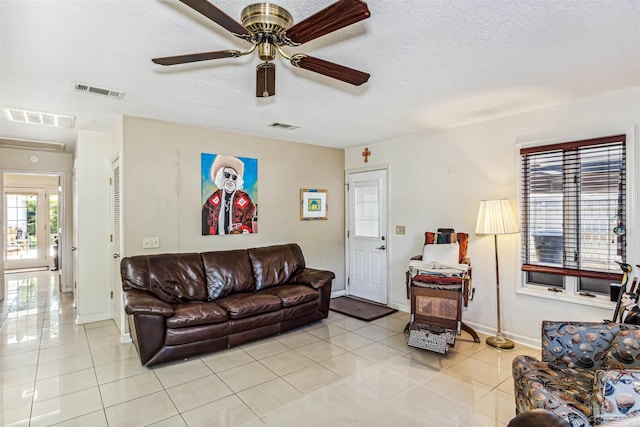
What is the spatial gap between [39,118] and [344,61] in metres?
3.60

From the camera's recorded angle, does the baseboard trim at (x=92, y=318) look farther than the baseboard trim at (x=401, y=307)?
No

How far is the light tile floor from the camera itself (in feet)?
7.61

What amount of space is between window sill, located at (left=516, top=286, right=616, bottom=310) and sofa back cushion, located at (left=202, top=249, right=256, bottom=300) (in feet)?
10.3

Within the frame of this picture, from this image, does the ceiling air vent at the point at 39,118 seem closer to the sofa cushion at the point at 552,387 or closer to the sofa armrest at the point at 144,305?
the sofa armrest at the point at 144,305

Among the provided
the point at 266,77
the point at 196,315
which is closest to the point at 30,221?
the point at 196,315

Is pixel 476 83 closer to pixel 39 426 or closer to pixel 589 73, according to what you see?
pixel 589 73

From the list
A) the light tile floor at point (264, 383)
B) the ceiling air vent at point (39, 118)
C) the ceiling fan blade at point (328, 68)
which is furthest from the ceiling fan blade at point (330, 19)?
the ceiling air vent at point (39, 118)

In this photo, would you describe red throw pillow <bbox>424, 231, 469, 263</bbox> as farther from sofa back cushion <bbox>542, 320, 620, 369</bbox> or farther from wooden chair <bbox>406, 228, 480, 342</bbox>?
sofa back cushion <bbox>542, 320, 620, 369</bbox>

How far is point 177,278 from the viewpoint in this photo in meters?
3.63

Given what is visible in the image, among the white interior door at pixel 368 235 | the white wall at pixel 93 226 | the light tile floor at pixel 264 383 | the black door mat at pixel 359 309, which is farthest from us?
the white interior door at pixel 368 235

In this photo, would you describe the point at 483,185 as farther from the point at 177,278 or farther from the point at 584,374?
the point at 177,278

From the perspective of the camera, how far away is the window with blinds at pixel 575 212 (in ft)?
9.92

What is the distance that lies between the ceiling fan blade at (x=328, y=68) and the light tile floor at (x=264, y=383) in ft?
7.41

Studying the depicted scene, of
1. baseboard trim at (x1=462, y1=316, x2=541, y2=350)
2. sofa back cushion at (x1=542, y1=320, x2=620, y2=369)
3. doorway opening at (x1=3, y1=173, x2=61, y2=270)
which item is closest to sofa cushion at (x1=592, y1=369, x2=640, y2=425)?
sofa back cushion at (x1=542, y1=320, x2=620, y2=369)
